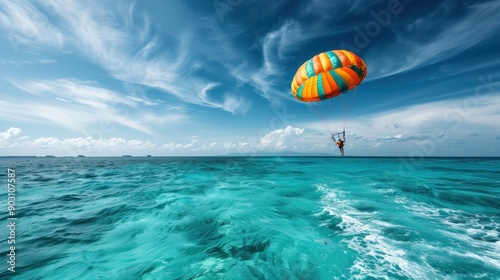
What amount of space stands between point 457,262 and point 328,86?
41.7 feet

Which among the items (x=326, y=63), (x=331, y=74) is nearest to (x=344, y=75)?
(x=331, y=74)

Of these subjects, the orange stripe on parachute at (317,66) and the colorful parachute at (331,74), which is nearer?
the colorful parachute at (331,74)

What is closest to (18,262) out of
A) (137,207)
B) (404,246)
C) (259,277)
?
(137,207)

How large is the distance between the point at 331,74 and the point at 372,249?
42.0ft

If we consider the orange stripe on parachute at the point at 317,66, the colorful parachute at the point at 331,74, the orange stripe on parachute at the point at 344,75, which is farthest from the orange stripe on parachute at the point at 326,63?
the orange stripe on parachute at the point at 344,75

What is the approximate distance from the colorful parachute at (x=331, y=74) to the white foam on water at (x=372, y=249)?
31.6ft

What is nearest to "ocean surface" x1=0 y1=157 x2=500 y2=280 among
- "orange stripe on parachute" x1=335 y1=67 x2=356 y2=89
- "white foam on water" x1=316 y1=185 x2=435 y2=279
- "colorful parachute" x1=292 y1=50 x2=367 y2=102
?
"white foam on water" x1=316 y1=185 x2=435 y2=279

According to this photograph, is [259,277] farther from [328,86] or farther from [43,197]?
[43,197]

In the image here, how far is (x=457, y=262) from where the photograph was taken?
672 cm

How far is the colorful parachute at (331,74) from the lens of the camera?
51.3 ft

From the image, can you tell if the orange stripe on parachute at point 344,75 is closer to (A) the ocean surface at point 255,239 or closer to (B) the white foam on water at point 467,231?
(A) the ocean surface at point 255,239

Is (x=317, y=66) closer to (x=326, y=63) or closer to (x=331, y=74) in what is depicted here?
(x=326, y=63)

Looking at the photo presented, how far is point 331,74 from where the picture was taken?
51.4ft

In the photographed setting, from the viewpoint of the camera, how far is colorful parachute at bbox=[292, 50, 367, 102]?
15.6 m
